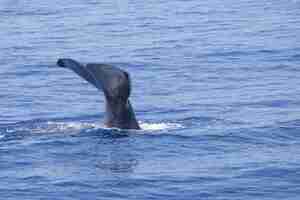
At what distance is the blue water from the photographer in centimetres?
1906

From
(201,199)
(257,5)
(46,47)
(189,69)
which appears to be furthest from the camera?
(257,5)

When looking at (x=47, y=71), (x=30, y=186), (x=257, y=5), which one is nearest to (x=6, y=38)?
(x=47, y=71)

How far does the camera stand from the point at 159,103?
1015 inches

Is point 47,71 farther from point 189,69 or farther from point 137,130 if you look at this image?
point 137,130

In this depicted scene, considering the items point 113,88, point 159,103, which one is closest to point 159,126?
point 113,88

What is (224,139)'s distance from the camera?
21.7m

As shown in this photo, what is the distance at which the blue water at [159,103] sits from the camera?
19062 millimetres

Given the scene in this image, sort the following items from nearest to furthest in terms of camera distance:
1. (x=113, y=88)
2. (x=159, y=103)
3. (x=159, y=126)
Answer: (x=113, y=88)
(x=159, y=126)
(x=159, y=103)

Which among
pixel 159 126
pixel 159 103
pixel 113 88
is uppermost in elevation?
pixel 113 88

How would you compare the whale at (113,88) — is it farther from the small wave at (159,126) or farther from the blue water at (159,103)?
the small wave at (159,126)

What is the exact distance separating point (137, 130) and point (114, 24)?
701 inches

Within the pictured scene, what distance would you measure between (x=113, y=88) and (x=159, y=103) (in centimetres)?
481

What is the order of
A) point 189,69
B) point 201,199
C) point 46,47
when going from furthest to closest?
point 46,47, point 189,69, point 201,199

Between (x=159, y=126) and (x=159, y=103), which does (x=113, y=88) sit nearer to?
(x=159, y=126)
